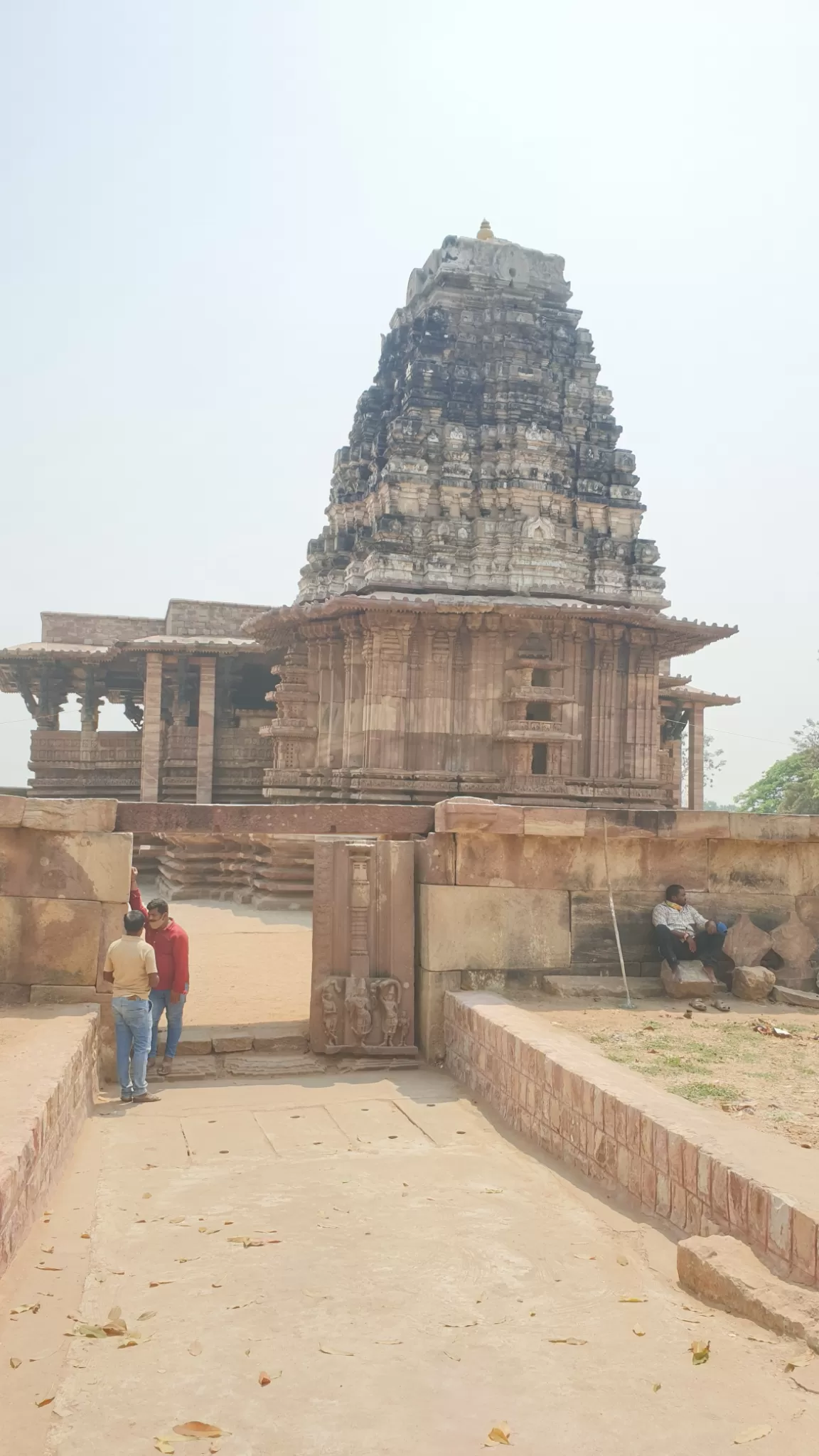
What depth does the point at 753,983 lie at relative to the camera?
7.91m

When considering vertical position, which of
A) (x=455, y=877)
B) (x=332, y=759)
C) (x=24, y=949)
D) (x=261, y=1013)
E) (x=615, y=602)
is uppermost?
(x=615, y=602)

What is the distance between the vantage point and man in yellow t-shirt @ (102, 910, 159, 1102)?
6.91 m

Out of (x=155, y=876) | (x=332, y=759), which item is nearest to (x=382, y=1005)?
(x=332, y=759)

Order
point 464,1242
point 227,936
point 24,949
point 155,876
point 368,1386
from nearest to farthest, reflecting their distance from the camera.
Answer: point 368,1386, point 464,1242, point 24,949, point 227,936, point 155,876

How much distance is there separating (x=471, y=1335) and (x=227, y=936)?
10.9m

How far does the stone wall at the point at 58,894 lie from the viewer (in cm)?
756

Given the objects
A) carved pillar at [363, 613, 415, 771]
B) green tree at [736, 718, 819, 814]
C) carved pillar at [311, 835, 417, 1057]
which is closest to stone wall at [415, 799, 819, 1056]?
carved pillar at [311, 835, 417, 1057]

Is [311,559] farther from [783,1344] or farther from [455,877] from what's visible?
[783,1344]

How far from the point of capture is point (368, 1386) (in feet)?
10.0

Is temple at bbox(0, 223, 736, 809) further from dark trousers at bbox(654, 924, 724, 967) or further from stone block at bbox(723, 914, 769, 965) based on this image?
dark trousers at bbox(654, 924, 724, 967)

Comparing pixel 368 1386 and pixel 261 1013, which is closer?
pixel 368 1386

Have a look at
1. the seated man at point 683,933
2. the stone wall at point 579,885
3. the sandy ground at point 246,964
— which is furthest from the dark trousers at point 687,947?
the sandy ground at point 246,964

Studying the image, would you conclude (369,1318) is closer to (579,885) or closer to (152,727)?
(579,885)

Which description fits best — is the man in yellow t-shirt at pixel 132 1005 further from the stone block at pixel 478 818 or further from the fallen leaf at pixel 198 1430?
→ the fallen leaf at pixel 198 1430
